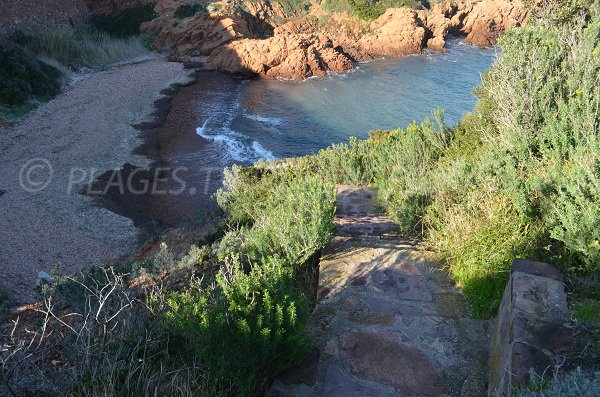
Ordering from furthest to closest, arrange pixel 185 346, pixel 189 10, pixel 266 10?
pixel 266 10 → pixel 189 10 → pixel 185 346

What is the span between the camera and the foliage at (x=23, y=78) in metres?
19.0

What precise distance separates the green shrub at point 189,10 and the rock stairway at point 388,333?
31.7 m

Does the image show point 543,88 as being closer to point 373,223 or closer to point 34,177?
point 373,223

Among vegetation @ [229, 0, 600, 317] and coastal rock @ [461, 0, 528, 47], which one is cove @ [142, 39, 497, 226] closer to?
vegetation @ [229, 0, 600, 317]

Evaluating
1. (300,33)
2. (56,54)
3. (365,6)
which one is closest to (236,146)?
(56,54)

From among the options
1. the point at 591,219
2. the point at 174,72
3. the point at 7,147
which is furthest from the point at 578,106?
the point at 174,72

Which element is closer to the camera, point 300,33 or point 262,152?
point 262,152

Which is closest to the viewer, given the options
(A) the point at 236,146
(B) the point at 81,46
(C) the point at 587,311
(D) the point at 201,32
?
(C) the point at 587,311

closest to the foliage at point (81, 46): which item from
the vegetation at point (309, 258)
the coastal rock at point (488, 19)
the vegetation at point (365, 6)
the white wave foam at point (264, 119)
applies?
the white wave foam at point (264, 119)

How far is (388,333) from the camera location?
3721 millimetres

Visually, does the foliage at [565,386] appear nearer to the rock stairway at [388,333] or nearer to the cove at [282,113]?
the rock stairway at [388,333]

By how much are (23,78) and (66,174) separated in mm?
7963

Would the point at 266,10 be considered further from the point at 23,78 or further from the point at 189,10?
the point at 23,78

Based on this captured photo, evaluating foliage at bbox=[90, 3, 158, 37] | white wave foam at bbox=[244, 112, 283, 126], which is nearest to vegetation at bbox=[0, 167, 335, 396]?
white wave foam at bbox=[244, 112, 283, 126]
